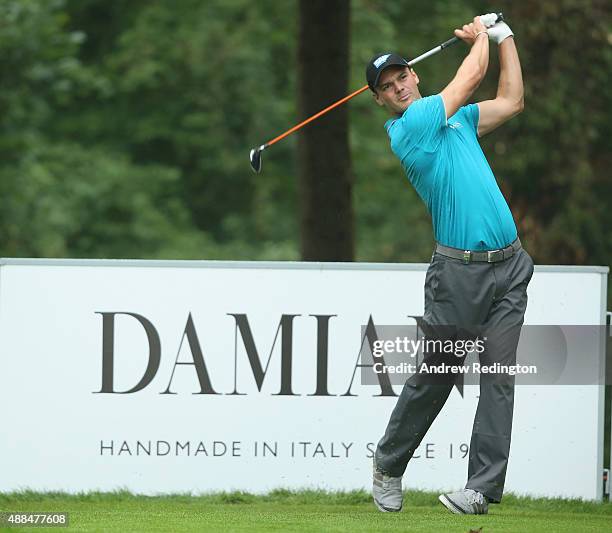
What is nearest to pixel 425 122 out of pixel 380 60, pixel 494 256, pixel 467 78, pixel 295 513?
pixel 467 78

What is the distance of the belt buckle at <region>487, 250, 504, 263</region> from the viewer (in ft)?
16.1

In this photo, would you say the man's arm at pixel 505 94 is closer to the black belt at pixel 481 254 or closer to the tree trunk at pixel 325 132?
the black belt at pixel 481 254

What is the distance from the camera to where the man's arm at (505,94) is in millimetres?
5059

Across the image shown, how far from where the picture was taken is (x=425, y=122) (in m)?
4.78

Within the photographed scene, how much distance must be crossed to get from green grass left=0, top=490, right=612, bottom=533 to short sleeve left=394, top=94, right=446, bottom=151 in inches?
59.0

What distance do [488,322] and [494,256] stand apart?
0.91ft

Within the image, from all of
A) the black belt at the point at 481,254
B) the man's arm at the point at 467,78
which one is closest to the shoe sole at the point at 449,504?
the black belt at the point at 481,254

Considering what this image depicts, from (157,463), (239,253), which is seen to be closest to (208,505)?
(157,463)

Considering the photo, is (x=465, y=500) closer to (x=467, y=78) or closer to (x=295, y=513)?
(x=295, y=513)

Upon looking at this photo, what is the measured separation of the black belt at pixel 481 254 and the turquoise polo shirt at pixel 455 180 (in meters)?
0.02

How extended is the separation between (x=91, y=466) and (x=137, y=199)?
13583 mm

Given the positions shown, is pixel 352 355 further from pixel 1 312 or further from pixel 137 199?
pixel 137 199

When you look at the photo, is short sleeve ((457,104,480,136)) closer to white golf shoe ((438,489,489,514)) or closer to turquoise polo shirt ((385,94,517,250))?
turquoise polo shirt ((385,94,517,250))

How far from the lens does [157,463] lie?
6.22m
